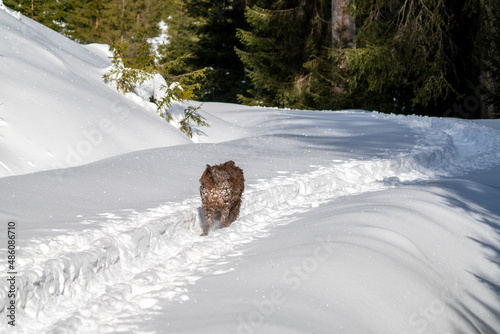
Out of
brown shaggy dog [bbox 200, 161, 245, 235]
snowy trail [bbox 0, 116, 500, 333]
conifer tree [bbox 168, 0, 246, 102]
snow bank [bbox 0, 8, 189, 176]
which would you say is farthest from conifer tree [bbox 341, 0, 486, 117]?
brown shaggy dog [bbox 200, 161, 245, 235]

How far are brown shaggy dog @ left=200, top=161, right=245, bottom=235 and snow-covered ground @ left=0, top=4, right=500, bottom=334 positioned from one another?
26cm

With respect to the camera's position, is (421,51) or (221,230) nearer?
(221,230)

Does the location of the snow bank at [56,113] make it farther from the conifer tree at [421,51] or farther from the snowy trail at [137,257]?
the conifer tree at [421,51]

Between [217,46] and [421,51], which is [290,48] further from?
[421,51]

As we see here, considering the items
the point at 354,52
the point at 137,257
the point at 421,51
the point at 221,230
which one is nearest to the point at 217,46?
the point at 354,52

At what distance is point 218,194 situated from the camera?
6773 millimetres

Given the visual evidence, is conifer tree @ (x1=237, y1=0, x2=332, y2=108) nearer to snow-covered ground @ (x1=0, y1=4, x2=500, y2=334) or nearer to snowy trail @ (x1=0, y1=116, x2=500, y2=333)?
snow-covered ground @ (x1=0, y1=4, x2=500, y2=334)

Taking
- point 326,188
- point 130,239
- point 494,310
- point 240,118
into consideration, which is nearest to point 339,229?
point 494,310

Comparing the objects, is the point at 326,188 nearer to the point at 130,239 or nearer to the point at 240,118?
the point at 130,239

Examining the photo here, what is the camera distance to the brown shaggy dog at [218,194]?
680 cm

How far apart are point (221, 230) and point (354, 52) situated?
56.8 ft

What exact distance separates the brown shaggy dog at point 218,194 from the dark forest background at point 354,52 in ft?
29.5

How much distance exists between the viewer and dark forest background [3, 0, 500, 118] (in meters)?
21.6

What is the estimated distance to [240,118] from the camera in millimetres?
19891
